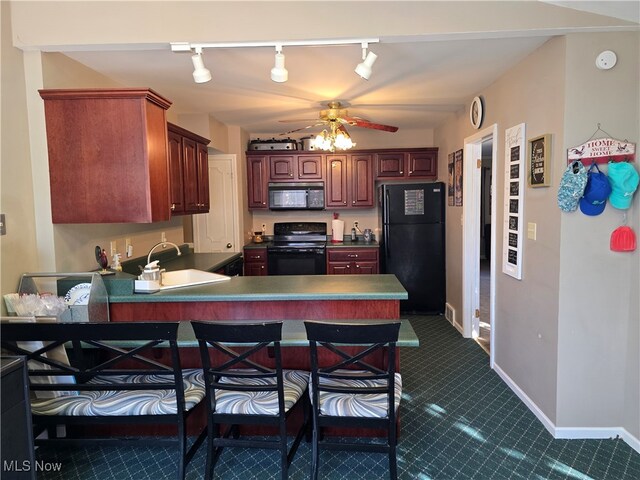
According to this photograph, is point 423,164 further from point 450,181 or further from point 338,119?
point 338,119

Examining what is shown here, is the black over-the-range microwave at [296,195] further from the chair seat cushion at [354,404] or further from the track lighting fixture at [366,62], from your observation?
the chair seat cushion at [354,404]

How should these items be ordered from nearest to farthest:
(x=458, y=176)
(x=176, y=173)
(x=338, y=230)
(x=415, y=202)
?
(x=176, y=173)
(x=458, y=176)
(x=415, y=202)
(x=338, y=230)

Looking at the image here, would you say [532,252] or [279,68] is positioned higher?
[279,68]

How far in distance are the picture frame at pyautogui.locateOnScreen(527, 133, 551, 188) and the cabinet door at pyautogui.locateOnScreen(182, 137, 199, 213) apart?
2.82 meters

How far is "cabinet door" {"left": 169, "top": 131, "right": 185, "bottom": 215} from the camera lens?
126 inches

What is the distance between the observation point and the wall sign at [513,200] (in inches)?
108

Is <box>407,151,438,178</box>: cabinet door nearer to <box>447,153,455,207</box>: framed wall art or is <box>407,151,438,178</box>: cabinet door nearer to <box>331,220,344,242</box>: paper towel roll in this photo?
<box>447,153,455,207</box>: framed wall art

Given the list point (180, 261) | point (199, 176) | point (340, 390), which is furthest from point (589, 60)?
point (180, 261)

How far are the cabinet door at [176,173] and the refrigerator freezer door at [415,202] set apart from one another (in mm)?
2495

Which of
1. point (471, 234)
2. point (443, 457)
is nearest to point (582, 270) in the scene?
point (443, 457)

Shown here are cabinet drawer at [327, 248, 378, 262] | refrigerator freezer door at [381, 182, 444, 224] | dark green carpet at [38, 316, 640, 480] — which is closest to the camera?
dark green carpet at [38, 316, 640, 480]

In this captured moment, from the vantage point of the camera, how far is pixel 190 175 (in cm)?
365

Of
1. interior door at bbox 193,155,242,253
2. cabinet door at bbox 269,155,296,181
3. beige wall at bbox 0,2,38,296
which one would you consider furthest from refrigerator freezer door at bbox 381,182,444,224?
beige wall at bbox 0,2,38,296

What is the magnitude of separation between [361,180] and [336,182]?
344 millimetres
